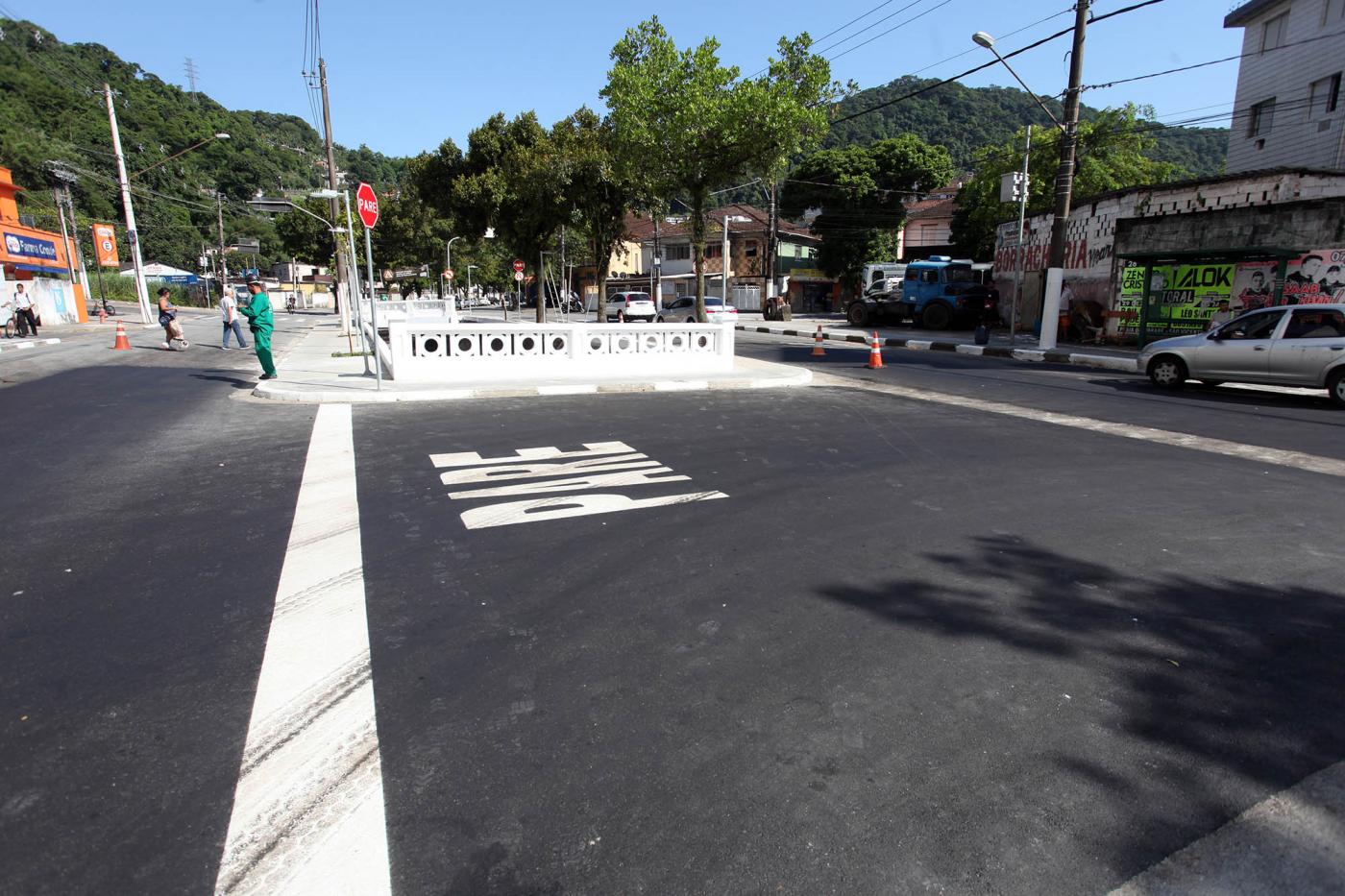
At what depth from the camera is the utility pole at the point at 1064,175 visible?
1803 centimetres

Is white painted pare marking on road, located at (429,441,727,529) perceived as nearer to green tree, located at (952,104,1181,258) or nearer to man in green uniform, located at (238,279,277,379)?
man in green uniform, located at (238,279,277,379)

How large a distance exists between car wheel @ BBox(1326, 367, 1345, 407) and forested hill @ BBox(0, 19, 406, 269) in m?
62.4

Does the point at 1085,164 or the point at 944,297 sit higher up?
the point at 1085,164

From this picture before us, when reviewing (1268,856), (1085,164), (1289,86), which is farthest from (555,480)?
(1085,164)

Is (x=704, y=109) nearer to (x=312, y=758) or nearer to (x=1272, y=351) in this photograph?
(x=1272, y=351)

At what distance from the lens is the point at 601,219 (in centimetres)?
2289

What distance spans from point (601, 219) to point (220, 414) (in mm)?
15183

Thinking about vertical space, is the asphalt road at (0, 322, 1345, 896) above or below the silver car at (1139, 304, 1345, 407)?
below

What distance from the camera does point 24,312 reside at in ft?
80.1

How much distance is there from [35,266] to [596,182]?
2832 cm

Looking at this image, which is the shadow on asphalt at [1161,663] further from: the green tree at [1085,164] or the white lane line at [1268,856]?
the green tree at [1085,164]

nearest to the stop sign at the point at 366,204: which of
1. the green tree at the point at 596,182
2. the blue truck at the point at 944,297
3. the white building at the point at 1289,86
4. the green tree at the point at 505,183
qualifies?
the green tree at the point at 596,182

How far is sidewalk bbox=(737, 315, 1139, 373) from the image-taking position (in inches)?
714

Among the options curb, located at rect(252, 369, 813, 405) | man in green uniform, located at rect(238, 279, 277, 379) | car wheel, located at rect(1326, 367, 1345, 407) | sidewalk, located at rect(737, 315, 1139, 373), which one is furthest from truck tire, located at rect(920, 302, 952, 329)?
man in green uniform, located at rect(238, 279, 277, 379)
